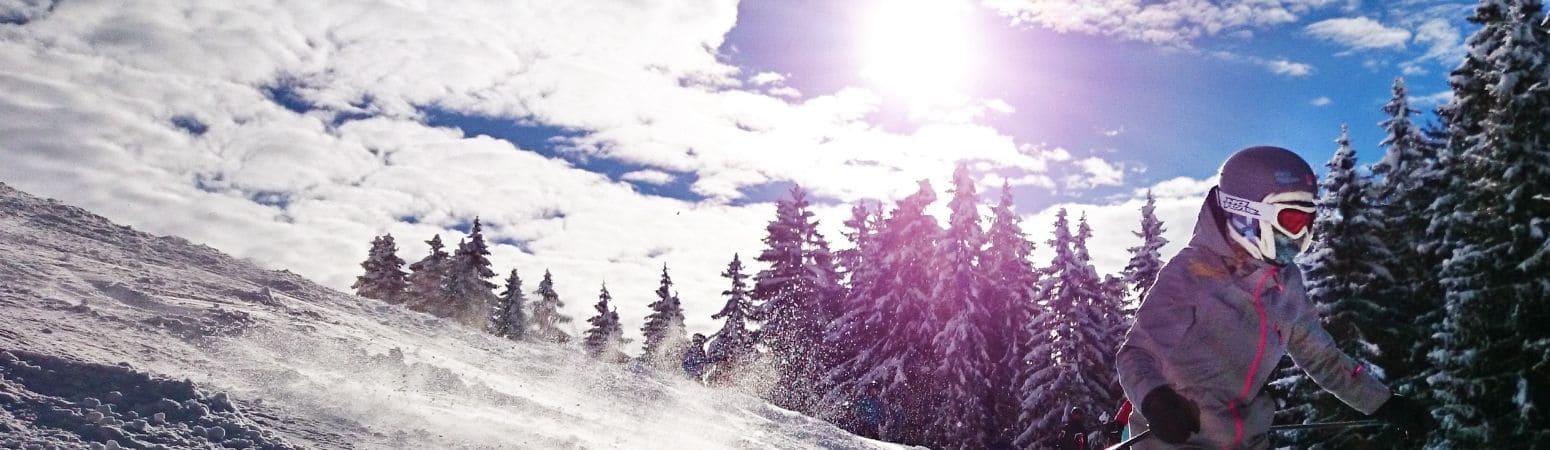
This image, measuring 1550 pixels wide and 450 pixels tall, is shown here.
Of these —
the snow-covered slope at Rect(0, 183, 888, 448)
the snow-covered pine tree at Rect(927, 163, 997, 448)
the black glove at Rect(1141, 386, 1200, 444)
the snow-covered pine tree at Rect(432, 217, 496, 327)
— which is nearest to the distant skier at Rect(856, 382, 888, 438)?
the snow-covered pine tree at Rect(927, 163, 997, 448)

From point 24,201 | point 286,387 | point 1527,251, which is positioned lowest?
point 286,387

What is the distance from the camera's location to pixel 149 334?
7449mm

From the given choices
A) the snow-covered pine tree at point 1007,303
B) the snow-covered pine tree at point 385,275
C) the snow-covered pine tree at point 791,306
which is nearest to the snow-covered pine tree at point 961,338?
the snow-covered pine tree at point 1007,303

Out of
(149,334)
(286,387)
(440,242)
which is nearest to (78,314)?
(149,334)

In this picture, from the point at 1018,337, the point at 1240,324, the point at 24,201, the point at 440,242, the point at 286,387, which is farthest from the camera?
the point at 440,242

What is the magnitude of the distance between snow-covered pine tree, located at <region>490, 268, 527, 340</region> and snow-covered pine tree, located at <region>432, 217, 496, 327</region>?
516 centimetres

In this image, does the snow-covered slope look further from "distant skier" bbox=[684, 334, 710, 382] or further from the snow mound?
"distant skier" bbox=[684, 334, 710, 382]

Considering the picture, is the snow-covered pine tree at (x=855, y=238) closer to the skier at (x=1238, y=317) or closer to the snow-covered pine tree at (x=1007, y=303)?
the snow-covered pine tree at (x=1007, y=303)

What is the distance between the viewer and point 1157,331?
3.27 meters

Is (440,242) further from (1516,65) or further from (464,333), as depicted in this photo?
(1516,65)

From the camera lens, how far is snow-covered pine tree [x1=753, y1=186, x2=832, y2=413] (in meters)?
34.9

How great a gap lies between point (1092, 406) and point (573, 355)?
705 inches

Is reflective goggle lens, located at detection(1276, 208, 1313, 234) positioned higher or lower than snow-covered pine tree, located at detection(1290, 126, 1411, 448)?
lower

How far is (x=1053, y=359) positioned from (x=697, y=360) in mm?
16185
